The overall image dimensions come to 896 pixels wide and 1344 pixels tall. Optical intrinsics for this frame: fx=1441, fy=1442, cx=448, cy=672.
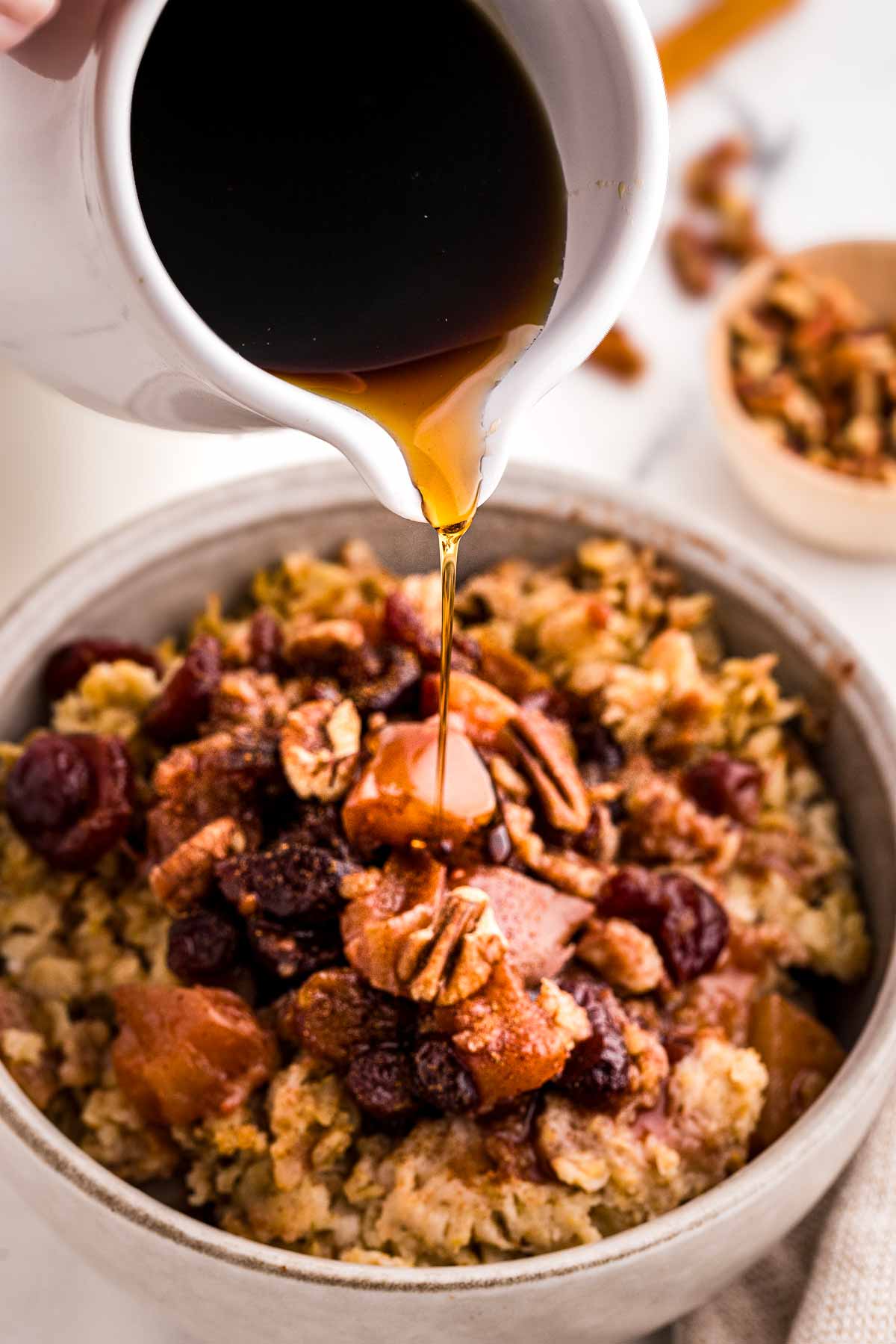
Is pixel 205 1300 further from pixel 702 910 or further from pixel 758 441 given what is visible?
pixel 758 441

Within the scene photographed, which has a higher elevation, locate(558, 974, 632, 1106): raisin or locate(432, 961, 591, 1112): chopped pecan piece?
locate(432, 961, 591, 1112): chopped pecan piece

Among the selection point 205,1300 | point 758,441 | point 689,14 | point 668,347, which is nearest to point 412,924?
point 205,1300

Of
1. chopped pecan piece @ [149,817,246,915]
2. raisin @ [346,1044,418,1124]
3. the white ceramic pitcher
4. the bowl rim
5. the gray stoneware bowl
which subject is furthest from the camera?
the bowl rim

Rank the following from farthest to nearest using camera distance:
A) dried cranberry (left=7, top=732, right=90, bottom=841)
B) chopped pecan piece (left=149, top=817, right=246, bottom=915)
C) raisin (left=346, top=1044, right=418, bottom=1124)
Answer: dried cranberry (left=7, top=732, right=90, bottom=841), chopped pecan piece (left=149, top=817, right=246, bottom=915), raisin (left=346, top=1044, right=418, bottom=1124)

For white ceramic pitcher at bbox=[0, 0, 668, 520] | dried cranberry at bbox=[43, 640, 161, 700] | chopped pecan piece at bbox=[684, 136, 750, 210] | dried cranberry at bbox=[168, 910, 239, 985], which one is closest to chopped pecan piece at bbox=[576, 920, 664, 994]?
dried cranberry at bbox=[168, 910, 239, 985]

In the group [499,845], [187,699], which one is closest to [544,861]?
[499,845]

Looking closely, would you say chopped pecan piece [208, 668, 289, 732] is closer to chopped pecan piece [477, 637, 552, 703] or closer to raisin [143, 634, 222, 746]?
raisin [143, 634, 222, 746]

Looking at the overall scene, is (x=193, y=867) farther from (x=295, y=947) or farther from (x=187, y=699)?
(x=187, y=699)
